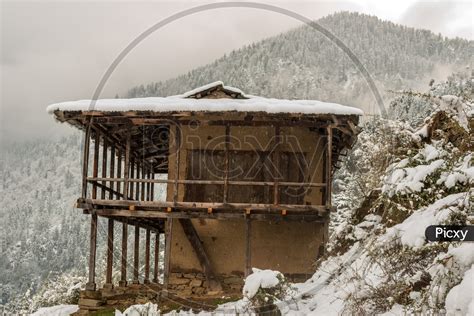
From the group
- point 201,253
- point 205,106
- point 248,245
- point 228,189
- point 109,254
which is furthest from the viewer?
point 109,254

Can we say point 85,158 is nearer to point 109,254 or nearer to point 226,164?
point 109,254

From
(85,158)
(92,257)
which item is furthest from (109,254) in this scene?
(85,158)

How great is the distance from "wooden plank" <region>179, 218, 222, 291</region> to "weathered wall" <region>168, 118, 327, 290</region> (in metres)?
0.29

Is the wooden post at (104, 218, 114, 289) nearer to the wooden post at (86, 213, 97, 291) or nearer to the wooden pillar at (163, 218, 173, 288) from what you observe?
the wooden post at (86, 213, 97, 291)

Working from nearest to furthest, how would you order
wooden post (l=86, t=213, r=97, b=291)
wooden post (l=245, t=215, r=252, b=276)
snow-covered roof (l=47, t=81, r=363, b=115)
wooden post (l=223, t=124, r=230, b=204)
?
snow-covered roof (l=47, t=81, r=363, b=115) → wooden post (l=223, t=124, r=230, b=204) → wooden post (l=245, t=215, r=252, b=276) → wooden post (l=86, t=213, r=97, b=291)

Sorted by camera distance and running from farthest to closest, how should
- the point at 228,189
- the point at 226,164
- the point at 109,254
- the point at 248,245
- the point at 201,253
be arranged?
the point at 109,254 < the point at 228,189 < the point at 201,253 < the point at 248,245 < the point at 226,164

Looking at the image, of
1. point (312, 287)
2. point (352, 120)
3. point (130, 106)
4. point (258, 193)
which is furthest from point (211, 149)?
point (312, 287)

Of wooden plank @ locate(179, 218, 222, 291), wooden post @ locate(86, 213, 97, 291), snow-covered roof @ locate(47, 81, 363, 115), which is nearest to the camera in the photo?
snow-covered roof @ locate(47, 81, 363, 115)

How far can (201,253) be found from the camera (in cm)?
1662

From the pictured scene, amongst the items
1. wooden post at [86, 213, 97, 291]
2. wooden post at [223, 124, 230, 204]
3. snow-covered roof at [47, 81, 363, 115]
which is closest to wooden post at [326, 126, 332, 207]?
snow-covered roof at [47, 81, 363, 115]

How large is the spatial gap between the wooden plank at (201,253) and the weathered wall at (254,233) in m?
0.29

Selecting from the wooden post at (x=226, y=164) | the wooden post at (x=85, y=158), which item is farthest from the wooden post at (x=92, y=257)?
the wooden post at (x=226, y=164)

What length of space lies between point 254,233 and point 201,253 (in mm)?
1676

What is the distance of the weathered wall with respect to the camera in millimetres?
16875
